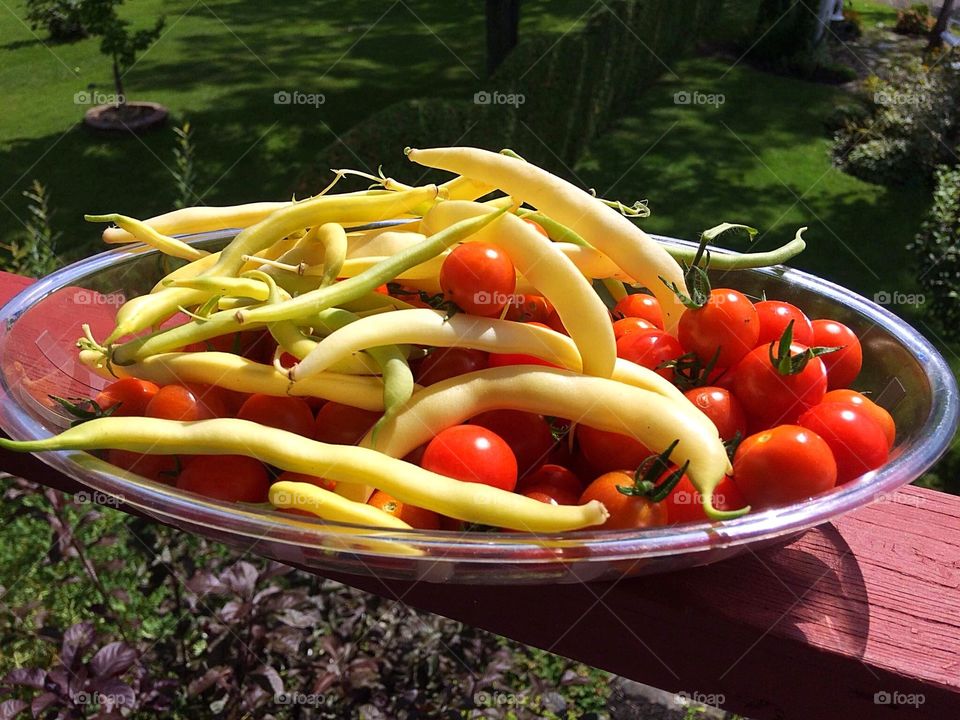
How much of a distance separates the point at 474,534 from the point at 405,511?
0.52 feet

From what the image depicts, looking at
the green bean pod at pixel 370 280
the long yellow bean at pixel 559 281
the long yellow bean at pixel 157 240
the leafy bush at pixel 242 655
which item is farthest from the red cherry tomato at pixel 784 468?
the leafy bush at pixel 242 655

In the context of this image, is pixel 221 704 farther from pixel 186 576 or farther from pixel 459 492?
pixel 459 492

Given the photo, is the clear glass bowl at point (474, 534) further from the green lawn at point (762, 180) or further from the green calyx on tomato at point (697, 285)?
the green lawn at point (762, 180)

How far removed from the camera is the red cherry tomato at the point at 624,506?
993 millimetres

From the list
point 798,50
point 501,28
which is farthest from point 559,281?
point 798,50

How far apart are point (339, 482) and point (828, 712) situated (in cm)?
60

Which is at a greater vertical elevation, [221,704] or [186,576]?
[186,576]

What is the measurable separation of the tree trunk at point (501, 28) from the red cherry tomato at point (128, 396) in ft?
22.7

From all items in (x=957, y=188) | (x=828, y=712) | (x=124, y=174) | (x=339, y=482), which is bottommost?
(x=124, y=174)

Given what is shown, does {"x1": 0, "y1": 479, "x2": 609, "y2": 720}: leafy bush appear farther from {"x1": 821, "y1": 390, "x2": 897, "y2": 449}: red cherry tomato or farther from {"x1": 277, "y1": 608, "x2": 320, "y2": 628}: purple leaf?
{"x1": 821, "y1": 390, "x2": 897, "y2": 449}: red cherry tomato

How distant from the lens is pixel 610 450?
3.73ft

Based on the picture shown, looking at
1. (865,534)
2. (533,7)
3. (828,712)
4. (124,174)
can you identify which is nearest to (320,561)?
(828,712)

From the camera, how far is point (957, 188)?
204 inches

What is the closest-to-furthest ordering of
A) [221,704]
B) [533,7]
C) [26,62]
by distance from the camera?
[221,704]
[26,62]
[533,7]
